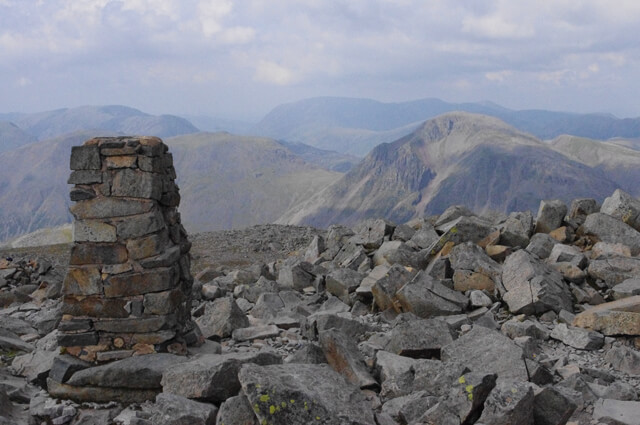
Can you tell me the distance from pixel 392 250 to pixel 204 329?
8619 millimetres

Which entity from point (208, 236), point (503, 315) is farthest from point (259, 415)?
point (208, 236)

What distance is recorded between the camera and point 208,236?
188ft

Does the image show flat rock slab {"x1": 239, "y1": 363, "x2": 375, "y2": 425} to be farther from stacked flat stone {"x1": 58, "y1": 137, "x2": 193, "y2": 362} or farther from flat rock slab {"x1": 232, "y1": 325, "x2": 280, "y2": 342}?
flat rock slab {"x1": 232, "y1": 325, "x2": 280, "y2": 342}

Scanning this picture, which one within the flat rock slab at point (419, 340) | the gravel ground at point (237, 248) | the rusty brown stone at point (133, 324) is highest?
the rusty brown stone at point (133, 324)

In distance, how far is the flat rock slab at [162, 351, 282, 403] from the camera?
9.05 metres

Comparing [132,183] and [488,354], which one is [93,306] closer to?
[132,183]

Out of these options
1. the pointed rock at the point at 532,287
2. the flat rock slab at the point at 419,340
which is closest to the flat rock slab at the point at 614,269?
Result: the pointed rock at the point at 532,287

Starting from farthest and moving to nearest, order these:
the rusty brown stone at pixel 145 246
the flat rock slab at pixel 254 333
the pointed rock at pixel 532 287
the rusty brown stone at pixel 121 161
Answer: the pointed rock at pixel 532 287, the flat rock slab at pixel 254 333, the rusty brown stone at pixel 145 246, the rusty brown stone at pixel 121 161

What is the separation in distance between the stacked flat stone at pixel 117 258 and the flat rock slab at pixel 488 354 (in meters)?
6.11

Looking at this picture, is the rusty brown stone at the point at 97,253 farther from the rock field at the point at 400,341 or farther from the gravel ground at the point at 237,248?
the gravel ground at the point at 237,248

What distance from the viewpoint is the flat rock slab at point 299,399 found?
754 cm

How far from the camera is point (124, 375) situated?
34.2 feet

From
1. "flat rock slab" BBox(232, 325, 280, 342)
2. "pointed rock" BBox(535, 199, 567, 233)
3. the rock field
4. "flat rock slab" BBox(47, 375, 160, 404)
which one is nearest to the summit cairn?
the rock field

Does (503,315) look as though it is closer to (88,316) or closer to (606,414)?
(606,414)
